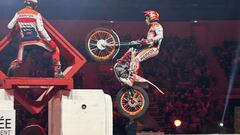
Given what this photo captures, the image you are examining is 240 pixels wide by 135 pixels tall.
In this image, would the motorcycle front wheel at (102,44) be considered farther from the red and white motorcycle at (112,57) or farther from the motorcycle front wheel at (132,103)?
the motorcycle front wheel at (132,103)

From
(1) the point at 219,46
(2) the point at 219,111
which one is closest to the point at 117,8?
(1) the point at 219,46

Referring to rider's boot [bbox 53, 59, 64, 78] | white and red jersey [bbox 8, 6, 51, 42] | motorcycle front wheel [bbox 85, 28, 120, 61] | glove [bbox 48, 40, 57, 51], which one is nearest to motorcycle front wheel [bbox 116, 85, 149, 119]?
motorcycle front wheel [bbox 85, 28, 120, 61]

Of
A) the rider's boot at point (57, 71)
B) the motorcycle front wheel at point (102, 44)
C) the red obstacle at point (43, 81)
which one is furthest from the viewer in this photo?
the motorcycle front wheel at point (102, 44)

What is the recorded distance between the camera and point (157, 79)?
Answer: 15188mm

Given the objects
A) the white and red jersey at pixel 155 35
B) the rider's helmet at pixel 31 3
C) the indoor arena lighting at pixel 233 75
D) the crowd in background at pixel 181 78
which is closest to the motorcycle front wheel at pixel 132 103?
the white and red jersey at pixel 155 35

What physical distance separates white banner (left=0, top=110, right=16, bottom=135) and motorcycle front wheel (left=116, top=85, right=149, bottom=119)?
1729mm

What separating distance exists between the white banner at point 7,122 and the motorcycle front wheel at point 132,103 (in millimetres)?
1729

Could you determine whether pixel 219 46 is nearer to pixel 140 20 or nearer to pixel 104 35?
pixel 140 20

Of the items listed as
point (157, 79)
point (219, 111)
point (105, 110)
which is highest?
point (157, 79)

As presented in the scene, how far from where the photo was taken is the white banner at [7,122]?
681 cm

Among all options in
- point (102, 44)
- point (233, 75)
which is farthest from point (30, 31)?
point (233, 75)

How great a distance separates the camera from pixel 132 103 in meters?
7.65

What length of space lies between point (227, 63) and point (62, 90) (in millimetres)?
9379

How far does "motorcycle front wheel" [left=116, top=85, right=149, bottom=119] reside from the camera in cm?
764
